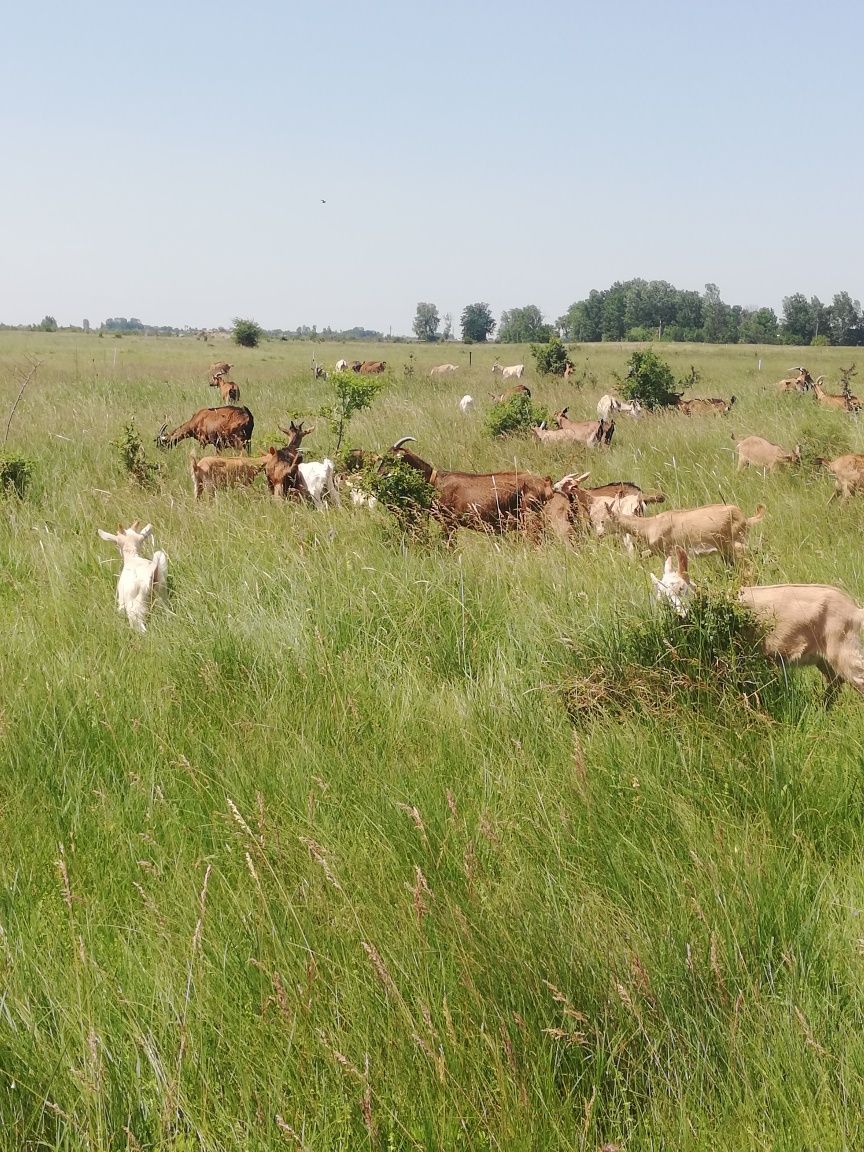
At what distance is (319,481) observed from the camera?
10.0m

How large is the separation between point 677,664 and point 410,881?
1.91 metres

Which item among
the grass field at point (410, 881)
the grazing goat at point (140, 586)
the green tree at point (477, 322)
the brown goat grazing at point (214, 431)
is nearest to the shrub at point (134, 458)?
the brown goat grazing at point (214, 431)

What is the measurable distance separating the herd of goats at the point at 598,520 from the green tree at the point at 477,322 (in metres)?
158

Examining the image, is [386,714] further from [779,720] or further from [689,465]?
[689,465]

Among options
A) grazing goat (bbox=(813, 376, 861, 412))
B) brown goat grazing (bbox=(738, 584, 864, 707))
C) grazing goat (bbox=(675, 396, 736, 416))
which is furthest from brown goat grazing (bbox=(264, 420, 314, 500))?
grazing goat (bbox=(813, 376, 861, 412))

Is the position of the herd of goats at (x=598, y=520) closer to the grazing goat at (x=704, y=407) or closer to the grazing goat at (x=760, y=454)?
the grazing goat at (x=760, y=454)

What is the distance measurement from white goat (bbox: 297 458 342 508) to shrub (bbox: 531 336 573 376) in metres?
24.3

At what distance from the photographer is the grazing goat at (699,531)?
7715 mm

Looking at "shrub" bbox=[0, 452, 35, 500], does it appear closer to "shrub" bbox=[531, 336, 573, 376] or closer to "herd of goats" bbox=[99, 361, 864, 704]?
"herd of goats" bbox=[99, 361, 864, 704]

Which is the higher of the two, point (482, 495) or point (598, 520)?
point (482, 495)

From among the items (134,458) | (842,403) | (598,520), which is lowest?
(598,520)

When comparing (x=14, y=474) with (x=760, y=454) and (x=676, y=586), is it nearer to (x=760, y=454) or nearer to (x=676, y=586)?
(x=676, y=586)

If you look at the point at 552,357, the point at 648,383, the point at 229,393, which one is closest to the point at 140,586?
the point at 229,393

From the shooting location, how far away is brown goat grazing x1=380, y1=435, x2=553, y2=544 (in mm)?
8156
